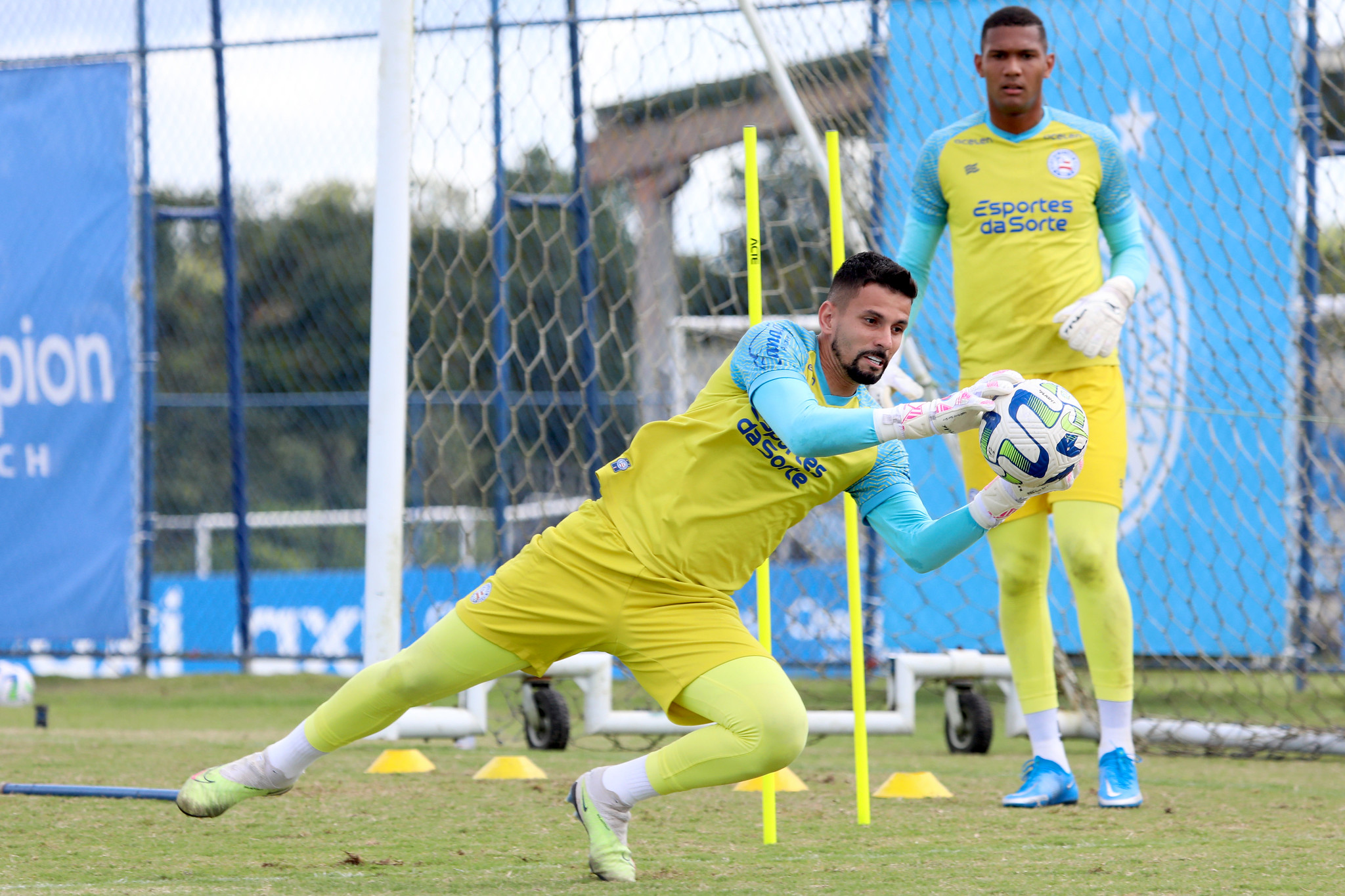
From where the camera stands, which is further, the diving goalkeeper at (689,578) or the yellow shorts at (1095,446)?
the yellow shorts at (1095,446)

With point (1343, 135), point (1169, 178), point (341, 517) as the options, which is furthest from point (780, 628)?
point (341, 517)

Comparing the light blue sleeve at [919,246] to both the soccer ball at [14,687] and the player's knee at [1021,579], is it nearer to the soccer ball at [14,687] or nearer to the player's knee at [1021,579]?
the player's knee at [1021,579]

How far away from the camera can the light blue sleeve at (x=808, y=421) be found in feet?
Result: 9.84

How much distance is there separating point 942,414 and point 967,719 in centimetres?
369

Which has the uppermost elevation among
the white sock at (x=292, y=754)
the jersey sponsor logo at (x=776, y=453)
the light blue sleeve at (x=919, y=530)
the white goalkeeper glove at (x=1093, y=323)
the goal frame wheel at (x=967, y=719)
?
the white goalkeeper glove at (x=1093, y=323)

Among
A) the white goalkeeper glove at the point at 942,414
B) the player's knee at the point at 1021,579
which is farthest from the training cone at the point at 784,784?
the white goalkeeper glove at the point at 942,414

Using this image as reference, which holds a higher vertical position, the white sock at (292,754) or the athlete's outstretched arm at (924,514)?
the athlete's outstretched arm at (924,514)

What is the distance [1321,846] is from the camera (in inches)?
146

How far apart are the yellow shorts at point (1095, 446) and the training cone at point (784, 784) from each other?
115cm

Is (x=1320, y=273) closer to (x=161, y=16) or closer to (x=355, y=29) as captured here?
(x=355, y=29)

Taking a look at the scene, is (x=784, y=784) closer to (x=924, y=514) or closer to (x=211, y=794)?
(x=924, y=514)

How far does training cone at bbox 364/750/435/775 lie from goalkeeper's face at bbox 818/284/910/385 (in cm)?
266

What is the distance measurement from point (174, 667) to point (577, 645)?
750 centimetres

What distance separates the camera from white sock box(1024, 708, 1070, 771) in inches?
178
